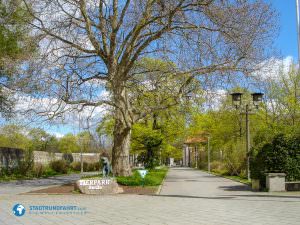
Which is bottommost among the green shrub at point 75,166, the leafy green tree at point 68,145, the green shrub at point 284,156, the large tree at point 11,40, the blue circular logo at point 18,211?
the blue circular logo at point 18,211

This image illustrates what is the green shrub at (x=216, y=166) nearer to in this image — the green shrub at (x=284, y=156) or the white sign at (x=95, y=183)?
the green shrub at (x=284, y=156)

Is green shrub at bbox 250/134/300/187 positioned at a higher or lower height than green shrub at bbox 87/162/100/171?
higher

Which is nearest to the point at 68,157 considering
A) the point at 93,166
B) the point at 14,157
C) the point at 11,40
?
the point at 93,166

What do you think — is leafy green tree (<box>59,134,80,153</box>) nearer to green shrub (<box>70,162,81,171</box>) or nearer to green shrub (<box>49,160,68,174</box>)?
green shrub (<box>70,162,81,171</box>)

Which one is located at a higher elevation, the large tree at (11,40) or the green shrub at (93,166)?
the large tree at (11,40)

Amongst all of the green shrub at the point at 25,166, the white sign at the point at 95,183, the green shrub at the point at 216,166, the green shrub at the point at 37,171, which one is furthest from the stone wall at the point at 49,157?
the white sign at the point at 95,183

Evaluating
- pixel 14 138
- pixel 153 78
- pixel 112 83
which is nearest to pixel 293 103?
pixel 153 78

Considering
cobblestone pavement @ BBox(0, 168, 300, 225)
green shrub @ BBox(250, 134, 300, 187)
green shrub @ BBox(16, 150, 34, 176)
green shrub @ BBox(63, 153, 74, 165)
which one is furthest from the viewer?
green shrub @ BBox(63, 153, 74, 165)

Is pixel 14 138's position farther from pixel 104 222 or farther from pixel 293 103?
pixel 104 222

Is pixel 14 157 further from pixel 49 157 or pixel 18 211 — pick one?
pixel 18 211

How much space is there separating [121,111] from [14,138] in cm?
5891

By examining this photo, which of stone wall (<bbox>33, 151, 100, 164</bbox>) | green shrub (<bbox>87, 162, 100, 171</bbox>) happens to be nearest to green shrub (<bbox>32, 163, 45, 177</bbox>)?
stone wall (<bbox>33, 151, 100, 164</bbox>)

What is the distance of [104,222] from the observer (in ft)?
36.1

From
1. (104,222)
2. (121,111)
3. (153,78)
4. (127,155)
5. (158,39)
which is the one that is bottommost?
(104,222)
